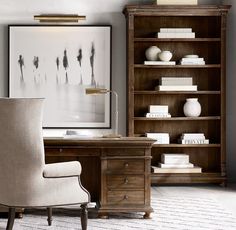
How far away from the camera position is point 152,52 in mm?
5176

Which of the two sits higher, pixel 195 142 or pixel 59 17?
pixel 59 17

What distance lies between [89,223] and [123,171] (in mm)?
415

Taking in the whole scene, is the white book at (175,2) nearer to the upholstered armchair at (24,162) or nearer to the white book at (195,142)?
the white book at (195,142)

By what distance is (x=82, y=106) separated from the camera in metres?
5.34

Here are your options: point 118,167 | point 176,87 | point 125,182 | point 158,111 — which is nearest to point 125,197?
point 125,182

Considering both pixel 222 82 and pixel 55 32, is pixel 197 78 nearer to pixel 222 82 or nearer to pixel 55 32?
pixel 222 82

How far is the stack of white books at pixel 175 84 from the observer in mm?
5109

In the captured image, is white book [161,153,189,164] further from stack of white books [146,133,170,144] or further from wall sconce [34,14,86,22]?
wall sconce [34,14,86,22]

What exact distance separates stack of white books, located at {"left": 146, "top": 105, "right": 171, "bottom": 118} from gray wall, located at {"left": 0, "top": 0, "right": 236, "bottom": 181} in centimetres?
37

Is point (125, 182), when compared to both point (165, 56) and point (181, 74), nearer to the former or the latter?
point (165, 56)

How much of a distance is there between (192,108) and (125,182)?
1.84m

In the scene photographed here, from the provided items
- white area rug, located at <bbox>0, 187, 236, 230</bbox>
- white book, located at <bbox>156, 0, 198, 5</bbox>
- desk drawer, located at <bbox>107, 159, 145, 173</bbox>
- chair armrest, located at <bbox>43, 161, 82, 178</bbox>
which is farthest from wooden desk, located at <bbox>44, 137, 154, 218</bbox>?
white book, located at <bbox>156, 0, 198, 5</bbox>

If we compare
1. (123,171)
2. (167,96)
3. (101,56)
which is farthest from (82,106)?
(123,171)

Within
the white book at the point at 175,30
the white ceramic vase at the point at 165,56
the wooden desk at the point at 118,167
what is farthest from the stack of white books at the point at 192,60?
the wooden desk at the point at 118,167
